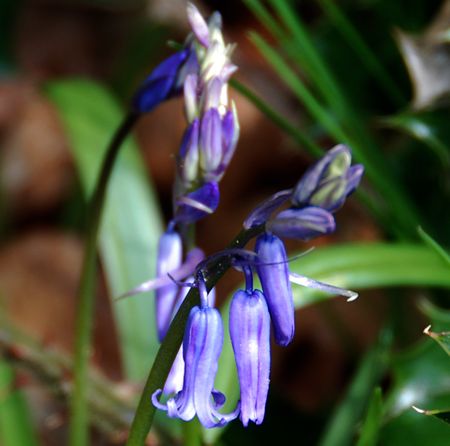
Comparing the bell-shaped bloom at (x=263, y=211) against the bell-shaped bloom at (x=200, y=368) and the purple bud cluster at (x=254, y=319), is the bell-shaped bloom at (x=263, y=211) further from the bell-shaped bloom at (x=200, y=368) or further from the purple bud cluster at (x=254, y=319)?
the bell-shaped bloom at (x=200, y=368)

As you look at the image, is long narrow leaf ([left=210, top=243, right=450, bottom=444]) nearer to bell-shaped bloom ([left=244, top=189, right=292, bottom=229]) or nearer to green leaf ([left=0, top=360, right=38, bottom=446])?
green leaf ([left=0, top=360, right=38, bottom=446])

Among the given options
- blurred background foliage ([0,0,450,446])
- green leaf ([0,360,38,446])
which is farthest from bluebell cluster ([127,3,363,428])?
green leaf ([0,360,38,446])

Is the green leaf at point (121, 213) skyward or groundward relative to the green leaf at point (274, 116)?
groundward

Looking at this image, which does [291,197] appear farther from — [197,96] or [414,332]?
[414,332]

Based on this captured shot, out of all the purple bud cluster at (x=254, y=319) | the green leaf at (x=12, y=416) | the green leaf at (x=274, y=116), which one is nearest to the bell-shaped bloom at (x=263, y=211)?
the purple bud cluster at (x=254, y=319)

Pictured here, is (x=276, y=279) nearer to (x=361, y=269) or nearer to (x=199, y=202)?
(x=199, y=202)

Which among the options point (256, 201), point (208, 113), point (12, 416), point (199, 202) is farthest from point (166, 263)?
point (256, 201)

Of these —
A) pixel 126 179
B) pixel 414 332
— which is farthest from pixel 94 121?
pixel 414 332
